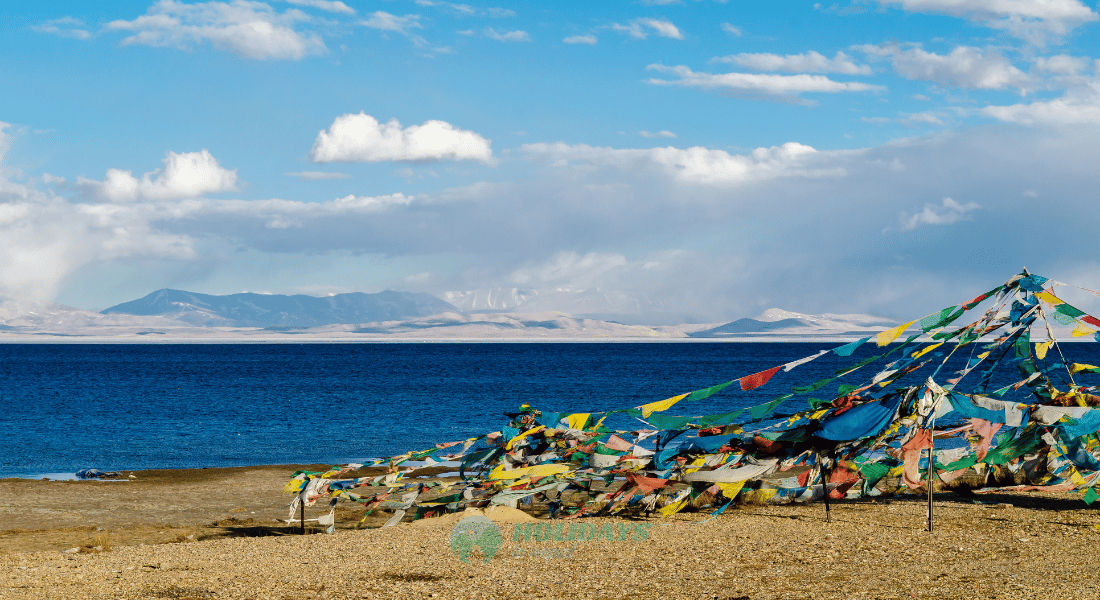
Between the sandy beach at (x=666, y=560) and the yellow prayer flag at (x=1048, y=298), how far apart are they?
2571 mm

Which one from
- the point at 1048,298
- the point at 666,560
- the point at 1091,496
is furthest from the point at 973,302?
the point at 666,560

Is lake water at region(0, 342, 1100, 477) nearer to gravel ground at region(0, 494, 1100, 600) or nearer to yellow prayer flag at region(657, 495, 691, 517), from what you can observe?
yellow prayer flag at region(657, 495, 691, 517)

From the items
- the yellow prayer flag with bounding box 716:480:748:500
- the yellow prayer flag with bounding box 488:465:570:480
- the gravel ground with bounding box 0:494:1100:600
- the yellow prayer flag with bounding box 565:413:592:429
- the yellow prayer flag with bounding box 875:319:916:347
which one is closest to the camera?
the gravel ground with bounding box 0:494:1100:600

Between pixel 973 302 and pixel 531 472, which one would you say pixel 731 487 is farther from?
pixel 973 302

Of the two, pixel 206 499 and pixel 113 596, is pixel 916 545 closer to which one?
pixel 113 596

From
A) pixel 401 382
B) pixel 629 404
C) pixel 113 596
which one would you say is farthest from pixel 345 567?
pixel 401 382

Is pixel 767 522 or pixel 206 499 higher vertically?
pixel 767 522

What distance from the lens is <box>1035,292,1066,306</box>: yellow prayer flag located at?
13.0m

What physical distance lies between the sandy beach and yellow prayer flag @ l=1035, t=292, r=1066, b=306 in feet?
8.44

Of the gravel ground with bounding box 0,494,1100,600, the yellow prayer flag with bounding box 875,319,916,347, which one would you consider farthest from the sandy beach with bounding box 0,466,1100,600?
the yellow prayer flag with bounding box 875,319,916,347

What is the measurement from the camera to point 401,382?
3068 inches

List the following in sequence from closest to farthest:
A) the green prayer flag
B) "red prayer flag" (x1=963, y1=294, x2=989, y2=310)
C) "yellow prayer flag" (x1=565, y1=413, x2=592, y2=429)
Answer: the green prayer flag, "red prayer flag" (x1=963, y1=294, x2=989, y2=310), "yellow prayer flag" (x1=565, y1=413, x2=592, y2=429)

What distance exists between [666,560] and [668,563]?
0.13m

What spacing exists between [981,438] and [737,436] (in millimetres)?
3915
